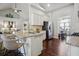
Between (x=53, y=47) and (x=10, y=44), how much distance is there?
2.25 feet

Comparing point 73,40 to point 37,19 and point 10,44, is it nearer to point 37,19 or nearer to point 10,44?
point 37,19

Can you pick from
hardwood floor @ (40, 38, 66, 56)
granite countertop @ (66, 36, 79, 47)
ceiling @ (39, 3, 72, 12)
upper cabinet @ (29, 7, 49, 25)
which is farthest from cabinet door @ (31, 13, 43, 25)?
granite countertop @ (66, 36, 79, 47)

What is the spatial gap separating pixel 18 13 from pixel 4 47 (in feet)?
1.91

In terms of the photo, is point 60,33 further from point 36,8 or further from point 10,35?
point 10,35

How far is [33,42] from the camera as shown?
1.90 meters

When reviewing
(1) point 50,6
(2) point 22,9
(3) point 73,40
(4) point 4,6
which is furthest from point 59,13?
(4) point 4,6

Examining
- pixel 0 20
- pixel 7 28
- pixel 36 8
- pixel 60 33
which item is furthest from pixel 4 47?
pixel 60 33

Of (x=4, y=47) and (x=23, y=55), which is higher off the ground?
(x=4, y=47)

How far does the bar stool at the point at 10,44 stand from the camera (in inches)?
71.9

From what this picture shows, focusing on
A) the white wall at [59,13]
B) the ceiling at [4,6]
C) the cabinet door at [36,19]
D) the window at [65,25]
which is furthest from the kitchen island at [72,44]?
the ceiling at [4,6]

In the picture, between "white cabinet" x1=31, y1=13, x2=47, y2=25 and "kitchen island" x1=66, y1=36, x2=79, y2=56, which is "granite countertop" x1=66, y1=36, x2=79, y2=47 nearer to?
"kitchen island" x1=66, y1=36, x2=79, y2=56

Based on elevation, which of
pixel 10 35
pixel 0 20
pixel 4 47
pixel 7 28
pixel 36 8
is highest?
pixel 36 8

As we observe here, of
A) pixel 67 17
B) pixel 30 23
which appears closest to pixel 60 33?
pixel 67 17

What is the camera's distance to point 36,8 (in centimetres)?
185
